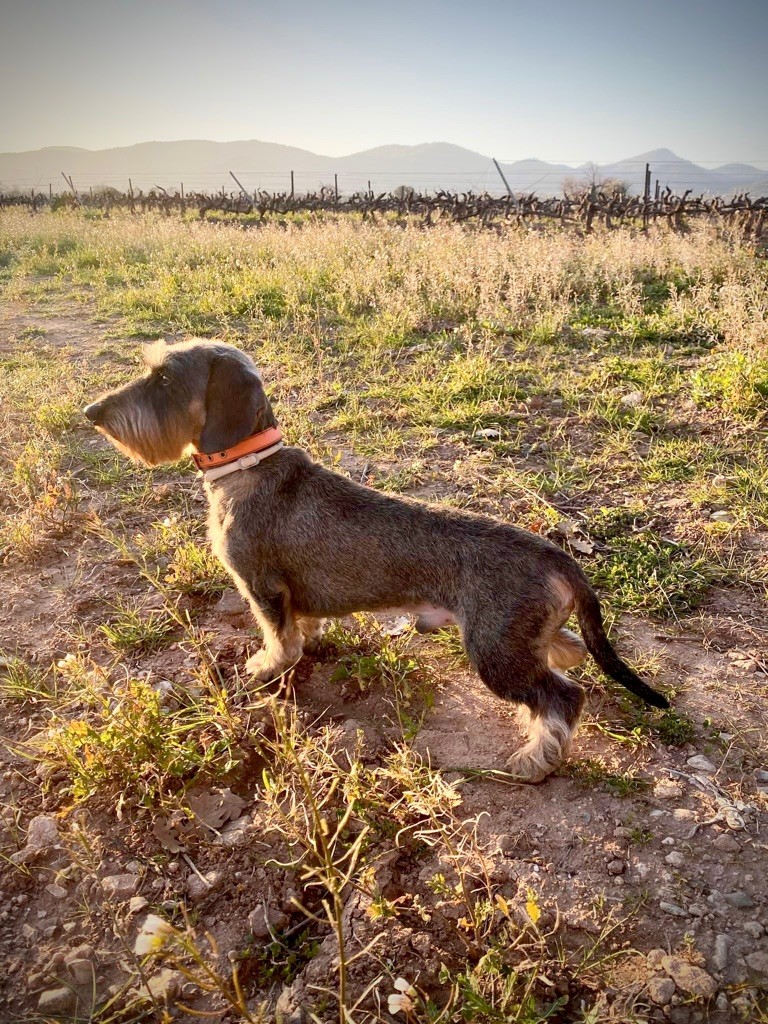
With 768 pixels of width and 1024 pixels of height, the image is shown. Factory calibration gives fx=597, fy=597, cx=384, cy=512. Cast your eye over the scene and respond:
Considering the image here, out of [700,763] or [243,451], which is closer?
[700,763]

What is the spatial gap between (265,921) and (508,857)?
1.00m

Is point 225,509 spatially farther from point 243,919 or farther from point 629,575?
point 629,575

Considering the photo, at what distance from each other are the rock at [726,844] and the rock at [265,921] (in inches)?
70.4

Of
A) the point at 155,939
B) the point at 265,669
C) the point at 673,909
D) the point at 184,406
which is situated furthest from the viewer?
the point at 265,669

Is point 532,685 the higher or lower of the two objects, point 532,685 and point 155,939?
the lower

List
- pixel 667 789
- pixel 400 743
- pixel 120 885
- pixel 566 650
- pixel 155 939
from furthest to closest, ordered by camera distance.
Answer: pixel 566 650 → pixel 400 743 → pixel 667 789 → pixel 120 885 → pixel 155 939

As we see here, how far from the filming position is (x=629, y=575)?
13.3 ft

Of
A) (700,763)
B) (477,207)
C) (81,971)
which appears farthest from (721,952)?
(477,207)

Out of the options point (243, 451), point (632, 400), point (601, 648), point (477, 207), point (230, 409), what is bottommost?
point (601, 648)

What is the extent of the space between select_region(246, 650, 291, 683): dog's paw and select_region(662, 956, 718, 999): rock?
7.09 ft

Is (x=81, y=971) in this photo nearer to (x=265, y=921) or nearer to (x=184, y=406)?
(x=265, y=921)

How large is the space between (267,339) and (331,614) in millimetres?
6428

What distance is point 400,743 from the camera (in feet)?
9.96

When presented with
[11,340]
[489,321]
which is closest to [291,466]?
[489,321]
